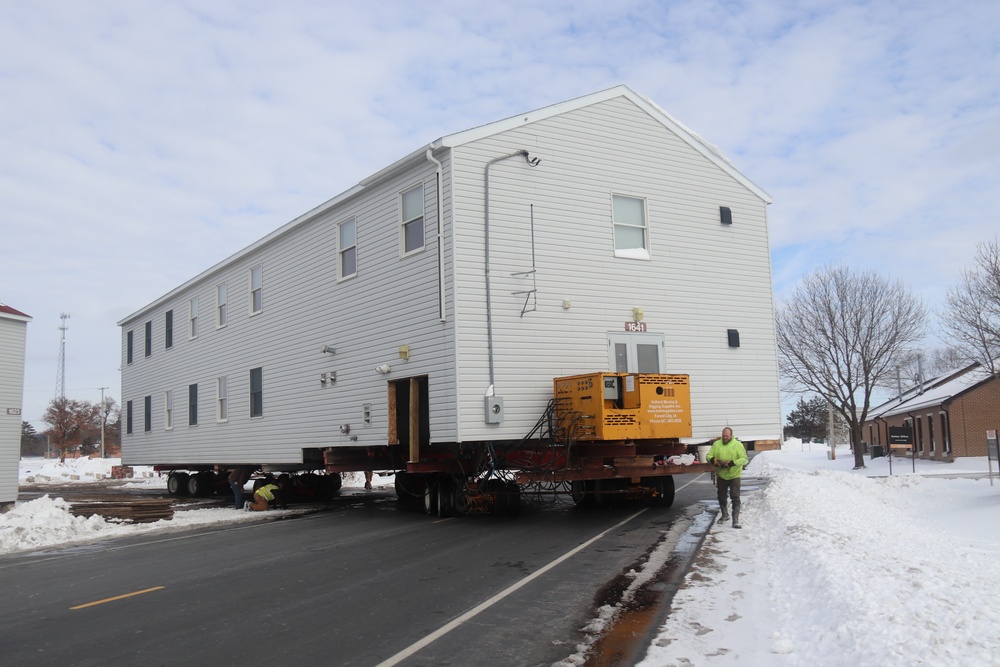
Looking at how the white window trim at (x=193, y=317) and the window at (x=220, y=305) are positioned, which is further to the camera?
the white window trim at (x=193, y=317)

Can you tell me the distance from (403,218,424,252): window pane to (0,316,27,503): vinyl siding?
1131 centimetres

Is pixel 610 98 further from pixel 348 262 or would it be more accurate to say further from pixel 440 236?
pixel 348 262

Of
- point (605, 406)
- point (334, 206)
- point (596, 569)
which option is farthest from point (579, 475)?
point (334, 206)

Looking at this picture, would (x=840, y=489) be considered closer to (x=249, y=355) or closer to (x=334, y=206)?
(x=334, y=206)

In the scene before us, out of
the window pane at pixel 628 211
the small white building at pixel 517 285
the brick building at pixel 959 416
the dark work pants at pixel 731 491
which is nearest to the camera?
→ the dark work pants at pixel 731 491

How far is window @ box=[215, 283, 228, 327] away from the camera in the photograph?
Result: 24.5 m

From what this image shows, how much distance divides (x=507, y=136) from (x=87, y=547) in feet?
35.0

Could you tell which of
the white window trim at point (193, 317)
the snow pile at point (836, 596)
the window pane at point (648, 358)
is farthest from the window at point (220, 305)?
the snow pile at point (836, 596)

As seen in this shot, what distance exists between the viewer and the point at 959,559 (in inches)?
366

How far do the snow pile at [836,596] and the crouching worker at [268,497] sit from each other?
1203cm

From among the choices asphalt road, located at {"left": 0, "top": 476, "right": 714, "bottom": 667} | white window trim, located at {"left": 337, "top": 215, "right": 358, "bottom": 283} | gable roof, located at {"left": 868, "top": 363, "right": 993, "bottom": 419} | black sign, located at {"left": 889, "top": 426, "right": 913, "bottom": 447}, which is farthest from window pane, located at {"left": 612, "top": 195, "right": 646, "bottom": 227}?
black sign, located at {"left": 889, "top": 426, "right": 913, "bottom": 447}

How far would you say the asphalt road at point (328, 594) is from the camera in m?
6.57

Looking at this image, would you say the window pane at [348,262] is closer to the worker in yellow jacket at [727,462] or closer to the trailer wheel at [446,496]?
the trailer wheel at [446,496]

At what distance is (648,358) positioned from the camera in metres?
16.9
